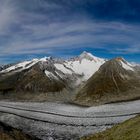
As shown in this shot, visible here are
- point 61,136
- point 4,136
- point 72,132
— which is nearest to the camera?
point 4,136

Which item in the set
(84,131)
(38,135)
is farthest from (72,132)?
(38,135)

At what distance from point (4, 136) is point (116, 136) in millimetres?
20953

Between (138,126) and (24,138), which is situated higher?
(138,126)

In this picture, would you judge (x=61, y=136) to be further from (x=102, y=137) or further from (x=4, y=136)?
(x=102, y=137)

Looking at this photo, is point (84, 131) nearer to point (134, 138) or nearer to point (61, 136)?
point (61, 136)

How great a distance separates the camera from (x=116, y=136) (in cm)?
4872

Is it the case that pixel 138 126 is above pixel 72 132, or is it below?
above

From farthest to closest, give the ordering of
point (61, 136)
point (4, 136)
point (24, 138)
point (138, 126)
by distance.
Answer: point (61, 136), point (24, 138), point (4, 136), point (138, 126)

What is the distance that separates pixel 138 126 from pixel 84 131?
3810 centimetres

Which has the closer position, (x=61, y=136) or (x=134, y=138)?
(x=134, y=138)

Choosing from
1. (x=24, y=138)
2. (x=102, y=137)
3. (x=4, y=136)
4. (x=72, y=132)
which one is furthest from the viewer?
(x=72, y=132)

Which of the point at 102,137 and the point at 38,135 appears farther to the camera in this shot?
the point at 38,135

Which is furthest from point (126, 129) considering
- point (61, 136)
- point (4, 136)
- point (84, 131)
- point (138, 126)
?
point (84, 131)

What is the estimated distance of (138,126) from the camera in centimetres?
4850
